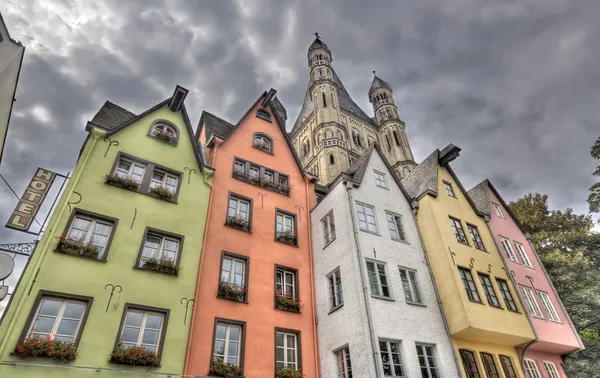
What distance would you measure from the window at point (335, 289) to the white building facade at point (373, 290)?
0.05 meters

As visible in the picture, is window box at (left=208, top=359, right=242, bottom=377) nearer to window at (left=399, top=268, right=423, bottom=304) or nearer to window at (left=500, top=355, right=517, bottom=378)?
window at (left=399, top=268, right=423, bottom=304)

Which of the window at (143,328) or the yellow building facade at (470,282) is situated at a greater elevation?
the yellow building facade at (470,282)

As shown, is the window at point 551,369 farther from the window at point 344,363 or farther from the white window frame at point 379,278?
the window at point 344,363

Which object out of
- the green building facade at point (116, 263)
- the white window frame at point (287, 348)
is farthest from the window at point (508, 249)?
the green building facade at point (116, 263)

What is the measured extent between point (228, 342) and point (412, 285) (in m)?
9.24

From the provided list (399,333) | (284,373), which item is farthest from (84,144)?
(399,333)

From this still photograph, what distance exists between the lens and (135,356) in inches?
461

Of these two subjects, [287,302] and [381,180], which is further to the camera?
[381,180]

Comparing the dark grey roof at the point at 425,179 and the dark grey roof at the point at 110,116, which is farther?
the dark grey roof at the point at 425,179

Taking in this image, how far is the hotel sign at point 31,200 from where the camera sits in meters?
13.1

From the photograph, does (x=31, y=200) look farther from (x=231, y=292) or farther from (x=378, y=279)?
(x=378, y=279)

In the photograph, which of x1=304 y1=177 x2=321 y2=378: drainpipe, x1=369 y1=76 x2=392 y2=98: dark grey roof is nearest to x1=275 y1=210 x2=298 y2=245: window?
x1=304 y1=177 x2=321 y2=378: drainpipe

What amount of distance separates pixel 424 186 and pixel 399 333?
35.6 feet

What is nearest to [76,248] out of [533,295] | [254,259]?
[254,259]
